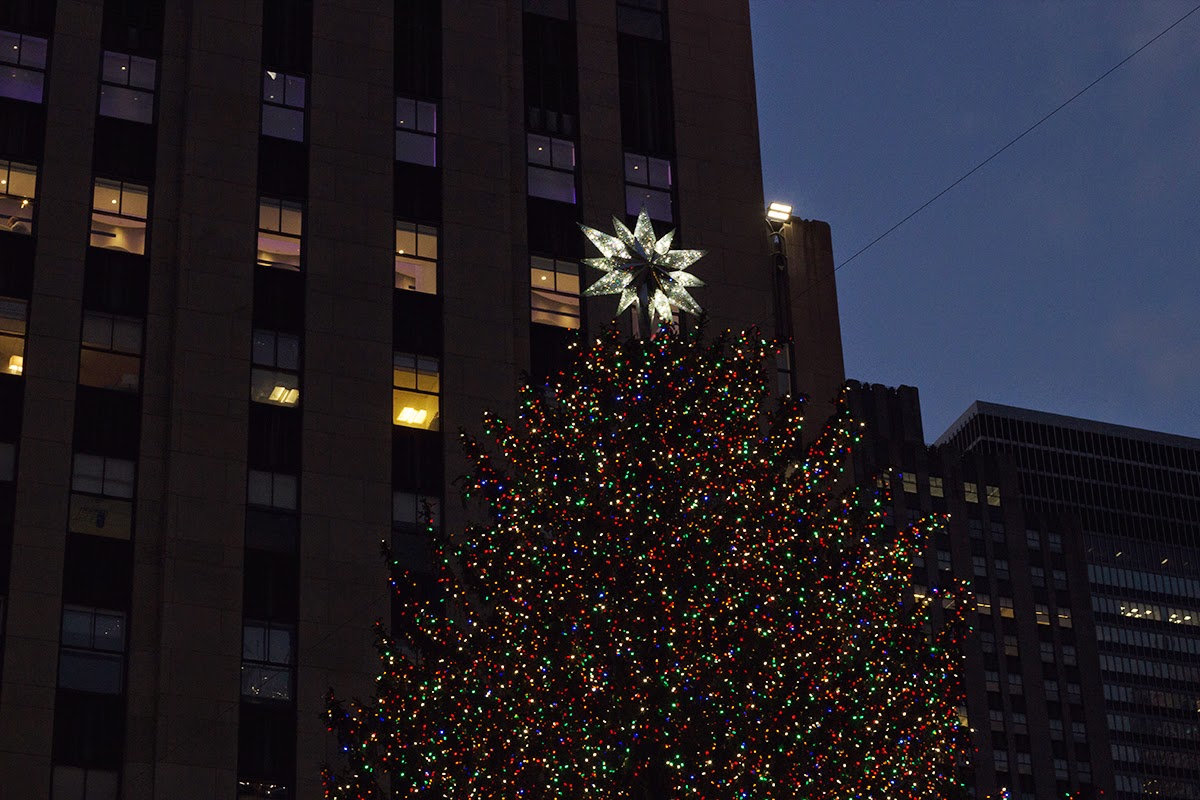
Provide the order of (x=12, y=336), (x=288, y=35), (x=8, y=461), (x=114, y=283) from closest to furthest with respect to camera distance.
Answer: (x=8, y=461) < (x=12, y=336) < (x=114, y=283) < (x=288, y=35)

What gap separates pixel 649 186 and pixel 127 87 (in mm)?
15924

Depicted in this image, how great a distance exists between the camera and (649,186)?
54719mm

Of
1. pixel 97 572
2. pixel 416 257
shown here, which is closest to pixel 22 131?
Answer: pixel 416 257

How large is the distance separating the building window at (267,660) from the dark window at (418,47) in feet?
56.8

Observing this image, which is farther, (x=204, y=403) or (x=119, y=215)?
(x=119, y=215)

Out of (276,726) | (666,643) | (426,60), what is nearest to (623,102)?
(426,60)

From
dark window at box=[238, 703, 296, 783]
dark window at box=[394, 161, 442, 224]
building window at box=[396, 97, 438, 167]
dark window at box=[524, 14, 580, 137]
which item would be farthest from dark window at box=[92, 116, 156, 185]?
dark window at box=[238, 703, 296, 783]

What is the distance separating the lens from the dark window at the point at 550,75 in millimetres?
54594

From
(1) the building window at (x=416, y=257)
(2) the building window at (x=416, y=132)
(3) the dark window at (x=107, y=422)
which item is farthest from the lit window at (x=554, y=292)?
(3) the dark window at (x=107, y=422)

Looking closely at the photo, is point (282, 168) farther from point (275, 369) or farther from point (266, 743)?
point (266, 743)

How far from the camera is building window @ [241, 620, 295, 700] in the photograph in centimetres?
4338

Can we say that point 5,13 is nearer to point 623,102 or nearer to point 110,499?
point 110,499

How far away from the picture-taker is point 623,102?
55688mm

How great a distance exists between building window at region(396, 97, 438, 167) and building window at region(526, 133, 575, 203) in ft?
10.6
